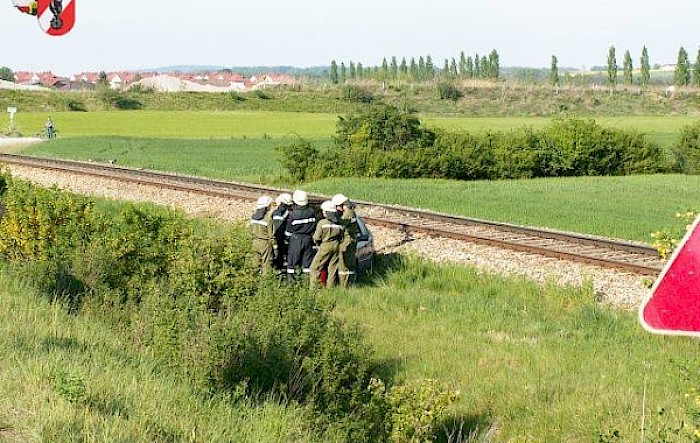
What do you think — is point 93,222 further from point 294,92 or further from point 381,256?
point 294,92

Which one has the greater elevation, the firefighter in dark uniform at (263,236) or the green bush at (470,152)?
the firefighter in dark uniform at (263,236)

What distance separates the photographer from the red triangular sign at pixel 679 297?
12.3 ft

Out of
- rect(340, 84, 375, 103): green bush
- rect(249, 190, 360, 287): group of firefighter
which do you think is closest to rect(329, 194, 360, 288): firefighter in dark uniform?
rect(249, 190, 360, 287): group of firefighter

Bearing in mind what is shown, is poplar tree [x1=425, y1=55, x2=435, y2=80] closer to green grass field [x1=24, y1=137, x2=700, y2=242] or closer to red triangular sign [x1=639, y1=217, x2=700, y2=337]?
green grass field [x1=24, y1=137, x2=700, y2=242]

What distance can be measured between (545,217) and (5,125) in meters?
55.9

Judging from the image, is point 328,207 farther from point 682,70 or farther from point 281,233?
point 682,70

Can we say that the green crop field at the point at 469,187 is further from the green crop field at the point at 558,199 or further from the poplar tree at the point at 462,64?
the poplar tree at the point at 462,64

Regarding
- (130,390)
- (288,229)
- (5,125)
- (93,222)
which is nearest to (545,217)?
(288,229)

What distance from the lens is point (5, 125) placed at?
237 ft

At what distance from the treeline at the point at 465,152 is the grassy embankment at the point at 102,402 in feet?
88.2

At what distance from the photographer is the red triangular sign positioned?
3.76 m

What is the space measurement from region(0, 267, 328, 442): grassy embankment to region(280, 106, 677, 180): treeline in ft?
88.2

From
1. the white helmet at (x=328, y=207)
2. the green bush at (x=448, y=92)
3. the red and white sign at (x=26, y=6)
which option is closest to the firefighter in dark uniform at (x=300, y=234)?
the white helmet at (x=328, y=207)

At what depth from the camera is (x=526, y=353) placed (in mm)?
11727
